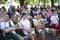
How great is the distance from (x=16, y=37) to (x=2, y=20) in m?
1.06

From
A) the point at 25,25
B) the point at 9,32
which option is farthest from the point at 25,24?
the point at 9,32

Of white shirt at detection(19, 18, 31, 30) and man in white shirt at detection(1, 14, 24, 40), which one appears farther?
white shirt at detection(19, 18, 31, 30)

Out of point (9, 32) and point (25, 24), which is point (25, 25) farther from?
point (9, 32)

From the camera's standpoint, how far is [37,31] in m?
7.82

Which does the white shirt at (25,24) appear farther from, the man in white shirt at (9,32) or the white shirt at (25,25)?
the man in white shirt at (9,32)

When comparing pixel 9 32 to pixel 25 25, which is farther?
pixel 25 25

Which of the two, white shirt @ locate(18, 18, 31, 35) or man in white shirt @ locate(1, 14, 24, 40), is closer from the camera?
man in white shirt @ locate(1, 14, 24, 40)

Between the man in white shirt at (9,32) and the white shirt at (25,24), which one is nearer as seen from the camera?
the man in white shirt at (9,32)

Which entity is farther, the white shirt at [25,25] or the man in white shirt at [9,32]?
the white shirt at [25,25]

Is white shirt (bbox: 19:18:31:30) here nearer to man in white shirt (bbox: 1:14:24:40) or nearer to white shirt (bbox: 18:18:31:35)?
white shirt (bbox: 18:18:31:35)

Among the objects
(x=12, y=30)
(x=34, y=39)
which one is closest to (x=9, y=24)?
(x=12, y=30)

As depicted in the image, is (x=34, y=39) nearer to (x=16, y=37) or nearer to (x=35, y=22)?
(x=16, y=37)

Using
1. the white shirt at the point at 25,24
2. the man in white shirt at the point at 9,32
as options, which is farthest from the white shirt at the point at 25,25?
the man in white shirt at the point at 9,32

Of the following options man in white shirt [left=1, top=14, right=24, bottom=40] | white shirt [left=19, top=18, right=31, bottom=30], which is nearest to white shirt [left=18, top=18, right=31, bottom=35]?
white shirt [left=19, top=18, right=31, bottom=30]
